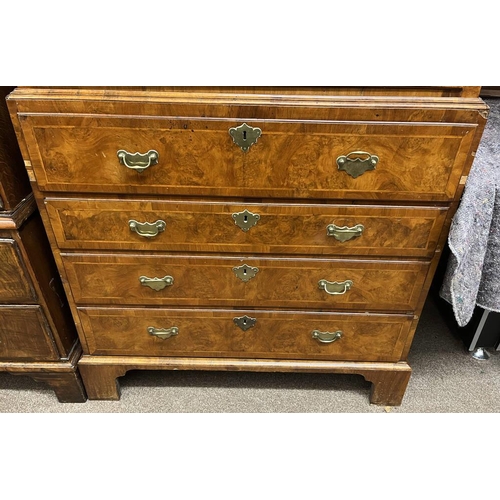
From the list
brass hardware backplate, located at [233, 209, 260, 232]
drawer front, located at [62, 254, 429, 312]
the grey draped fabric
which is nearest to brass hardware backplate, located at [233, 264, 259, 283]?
drawer front, located at [62, 254, 429, 312]

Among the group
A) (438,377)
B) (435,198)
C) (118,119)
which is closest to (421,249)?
(435,198)

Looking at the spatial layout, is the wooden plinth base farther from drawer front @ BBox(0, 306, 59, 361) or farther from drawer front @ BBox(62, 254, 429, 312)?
drawer front @ BBox(62, 254, 429, 312)

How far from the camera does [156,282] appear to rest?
0.98m

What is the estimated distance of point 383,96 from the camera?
0.78 meters

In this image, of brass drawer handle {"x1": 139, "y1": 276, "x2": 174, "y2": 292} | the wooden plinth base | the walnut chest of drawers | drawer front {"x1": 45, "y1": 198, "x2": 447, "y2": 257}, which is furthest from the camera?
the wooden plinth base

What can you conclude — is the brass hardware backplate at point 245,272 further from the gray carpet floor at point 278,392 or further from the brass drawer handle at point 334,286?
the gray carpet floor at point 278,392

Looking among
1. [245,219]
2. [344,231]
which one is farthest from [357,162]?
[245,219]

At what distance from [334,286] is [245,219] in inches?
11.0

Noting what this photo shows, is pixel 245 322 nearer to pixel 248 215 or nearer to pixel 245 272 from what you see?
pixel 245 272

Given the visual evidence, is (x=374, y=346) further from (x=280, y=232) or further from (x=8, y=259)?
(x=8, y=259)

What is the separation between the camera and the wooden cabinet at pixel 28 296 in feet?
2.87

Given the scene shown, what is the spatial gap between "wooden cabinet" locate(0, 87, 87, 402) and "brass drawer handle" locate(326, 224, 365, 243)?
2.24 ft

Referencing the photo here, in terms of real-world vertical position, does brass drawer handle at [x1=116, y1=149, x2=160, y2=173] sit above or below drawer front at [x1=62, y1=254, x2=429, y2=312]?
above

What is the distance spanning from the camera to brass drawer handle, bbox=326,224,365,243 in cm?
90
